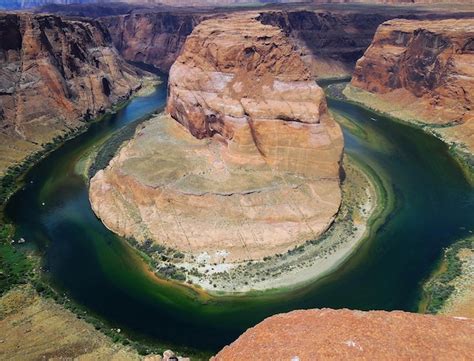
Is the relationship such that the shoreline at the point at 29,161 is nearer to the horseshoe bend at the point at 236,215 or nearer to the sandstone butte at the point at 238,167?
the horseshoe bend at the point at 236,215

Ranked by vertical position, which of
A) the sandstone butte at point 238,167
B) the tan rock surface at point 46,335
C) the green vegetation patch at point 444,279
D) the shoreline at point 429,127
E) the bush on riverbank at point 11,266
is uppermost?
the sandstone butte at point 238,167

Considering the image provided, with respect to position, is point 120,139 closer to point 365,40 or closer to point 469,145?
point 469,145

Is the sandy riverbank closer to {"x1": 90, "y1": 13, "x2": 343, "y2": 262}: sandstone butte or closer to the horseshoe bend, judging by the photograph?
the horseshoe bend

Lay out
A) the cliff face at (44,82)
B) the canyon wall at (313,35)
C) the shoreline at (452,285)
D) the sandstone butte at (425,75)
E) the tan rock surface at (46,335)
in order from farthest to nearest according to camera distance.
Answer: the canyon wall at (313,35)
the sandstone butte at (425,75)
the cliff face at (44,82)
the shoreline at (452,285)
the tan rock surface at (46,335)

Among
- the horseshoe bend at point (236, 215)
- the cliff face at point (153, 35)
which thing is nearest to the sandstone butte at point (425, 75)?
the horseshoe bend at point (236, 215)

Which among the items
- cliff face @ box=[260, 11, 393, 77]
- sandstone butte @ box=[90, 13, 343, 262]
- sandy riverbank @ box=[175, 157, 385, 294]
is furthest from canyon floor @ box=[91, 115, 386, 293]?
cliff face @ box=[260, 11, 393, 77]

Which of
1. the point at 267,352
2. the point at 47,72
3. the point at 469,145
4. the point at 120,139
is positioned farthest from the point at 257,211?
the point at 47,72
